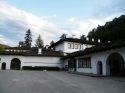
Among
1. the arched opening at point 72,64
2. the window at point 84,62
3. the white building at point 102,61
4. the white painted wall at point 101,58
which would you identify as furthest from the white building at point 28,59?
the white painted wall at point 101,58

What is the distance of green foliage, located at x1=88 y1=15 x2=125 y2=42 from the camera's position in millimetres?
55975

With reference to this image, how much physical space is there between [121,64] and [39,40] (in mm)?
86751

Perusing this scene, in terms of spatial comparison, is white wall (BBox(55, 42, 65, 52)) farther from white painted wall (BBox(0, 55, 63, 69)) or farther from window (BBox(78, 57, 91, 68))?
window (BBox(78, 57, 91, 68))

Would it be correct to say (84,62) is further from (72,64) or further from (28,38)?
(28,38)

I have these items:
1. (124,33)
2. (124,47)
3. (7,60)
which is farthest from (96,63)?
(124,33)

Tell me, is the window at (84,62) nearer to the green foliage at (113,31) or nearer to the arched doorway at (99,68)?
the arched doorway at (99,68)

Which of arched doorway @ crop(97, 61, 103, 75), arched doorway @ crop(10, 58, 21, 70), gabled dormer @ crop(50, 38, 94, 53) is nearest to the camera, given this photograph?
arched doorway @ crop(97, 61, 103, 75)

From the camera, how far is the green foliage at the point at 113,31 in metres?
56.0

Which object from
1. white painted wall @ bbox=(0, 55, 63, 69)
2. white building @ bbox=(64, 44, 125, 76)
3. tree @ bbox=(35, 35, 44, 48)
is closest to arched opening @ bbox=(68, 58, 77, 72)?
white building @ bbox=(64, 44, 125, 76)

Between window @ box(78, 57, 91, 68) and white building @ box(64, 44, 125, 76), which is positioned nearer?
white building @ box(64, 44, 125, 76)

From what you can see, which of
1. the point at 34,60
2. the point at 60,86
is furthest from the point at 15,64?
the point at 60,86

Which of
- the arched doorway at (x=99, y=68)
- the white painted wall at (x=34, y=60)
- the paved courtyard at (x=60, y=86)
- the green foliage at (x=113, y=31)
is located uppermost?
the green foliage at (x=113, y=31)

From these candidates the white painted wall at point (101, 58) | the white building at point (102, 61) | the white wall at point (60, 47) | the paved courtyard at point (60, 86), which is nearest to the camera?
the paved courtyard at point (60, 86)

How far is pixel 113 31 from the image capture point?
58.4m
